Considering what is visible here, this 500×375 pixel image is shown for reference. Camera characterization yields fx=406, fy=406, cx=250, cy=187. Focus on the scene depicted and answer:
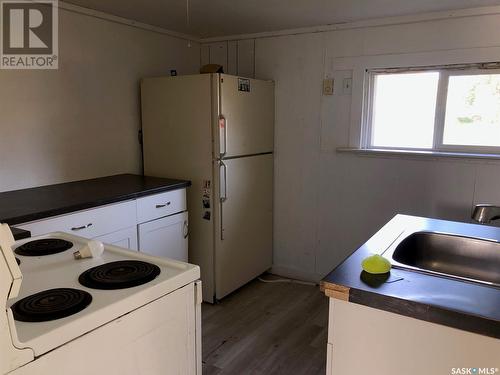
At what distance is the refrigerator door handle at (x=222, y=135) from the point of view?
2838 millimetres

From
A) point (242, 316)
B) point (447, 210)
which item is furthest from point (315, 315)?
point (447, 210)

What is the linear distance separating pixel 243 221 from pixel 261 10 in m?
1.55

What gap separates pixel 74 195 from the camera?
2383 millimetres

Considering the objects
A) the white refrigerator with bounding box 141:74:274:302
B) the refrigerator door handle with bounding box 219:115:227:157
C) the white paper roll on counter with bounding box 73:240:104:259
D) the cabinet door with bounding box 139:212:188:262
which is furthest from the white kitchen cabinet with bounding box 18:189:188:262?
the white paper roll on counter with bounding box 73:240:104:259

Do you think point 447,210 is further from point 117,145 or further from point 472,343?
point 117,145

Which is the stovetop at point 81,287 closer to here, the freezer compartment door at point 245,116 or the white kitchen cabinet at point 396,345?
the white kitchen cabinet at point 396,345

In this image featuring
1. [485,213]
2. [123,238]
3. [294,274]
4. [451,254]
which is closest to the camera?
[451,254]

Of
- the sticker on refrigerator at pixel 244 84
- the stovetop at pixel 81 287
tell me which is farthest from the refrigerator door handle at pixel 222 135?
the stovetop at pixel 81 287

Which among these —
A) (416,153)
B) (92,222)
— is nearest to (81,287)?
(92,222)

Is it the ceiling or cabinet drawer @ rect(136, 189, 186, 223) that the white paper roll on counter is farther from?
the ceiling

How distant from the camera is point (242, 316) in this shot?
2.90 m

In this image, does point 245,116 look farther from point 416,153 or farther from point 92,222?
point 92,222

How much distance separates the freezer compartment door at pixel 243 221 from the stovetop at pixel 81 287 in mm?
1519

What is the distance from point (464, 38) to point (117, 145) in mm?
2554
